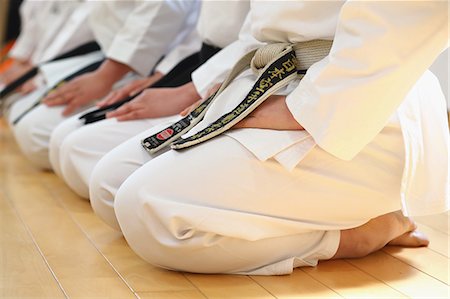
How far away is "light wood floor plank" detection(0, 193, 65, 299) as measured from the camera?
58.2 inches

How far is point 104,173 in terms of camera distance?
75.9 inches

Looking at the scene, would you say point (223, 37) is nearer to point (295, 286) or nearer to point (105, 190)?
point (105, 190)

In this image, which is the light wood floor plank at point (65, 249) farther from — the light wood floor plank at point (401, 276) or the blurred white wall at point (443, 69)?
→ the blurred white wall at point (443, 69)

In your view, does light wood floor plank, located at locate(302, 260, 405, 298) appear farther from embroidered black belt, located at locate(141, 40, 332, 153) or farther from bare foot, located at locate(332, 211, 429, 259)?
embroidered black belt, located at locate(141, 40, 332, 153)

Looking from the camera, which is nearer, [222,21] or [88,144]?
[222,21]

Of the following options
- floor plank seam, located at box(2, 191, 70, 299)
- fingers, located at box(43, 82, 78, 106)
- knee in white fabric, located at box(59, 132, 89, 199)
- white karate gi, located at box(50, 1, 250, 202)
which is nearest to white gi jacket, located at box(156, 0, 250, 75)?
→ white karate gi, located at box(50, 1, 250, 202)

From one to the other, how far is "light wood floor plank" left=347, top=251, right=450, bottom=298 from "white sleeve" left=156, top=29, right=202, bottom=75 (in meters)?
1.04

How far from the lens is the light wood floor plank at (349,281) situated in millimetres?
1531

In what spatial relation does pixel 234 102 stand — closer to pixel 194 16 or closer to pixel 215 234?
pixel 215 234

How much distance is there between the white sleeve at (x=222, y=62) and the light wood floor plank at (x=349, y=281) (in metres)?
0.55

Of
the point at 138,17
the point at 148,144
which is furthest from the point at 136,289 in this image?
the point at 138,17

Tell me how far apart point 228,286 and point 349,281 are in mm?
246

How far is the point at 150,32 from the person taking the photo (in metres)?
2.67

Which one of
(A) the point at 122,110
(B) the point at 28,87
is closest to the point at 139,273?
(A) the point at 122,110
